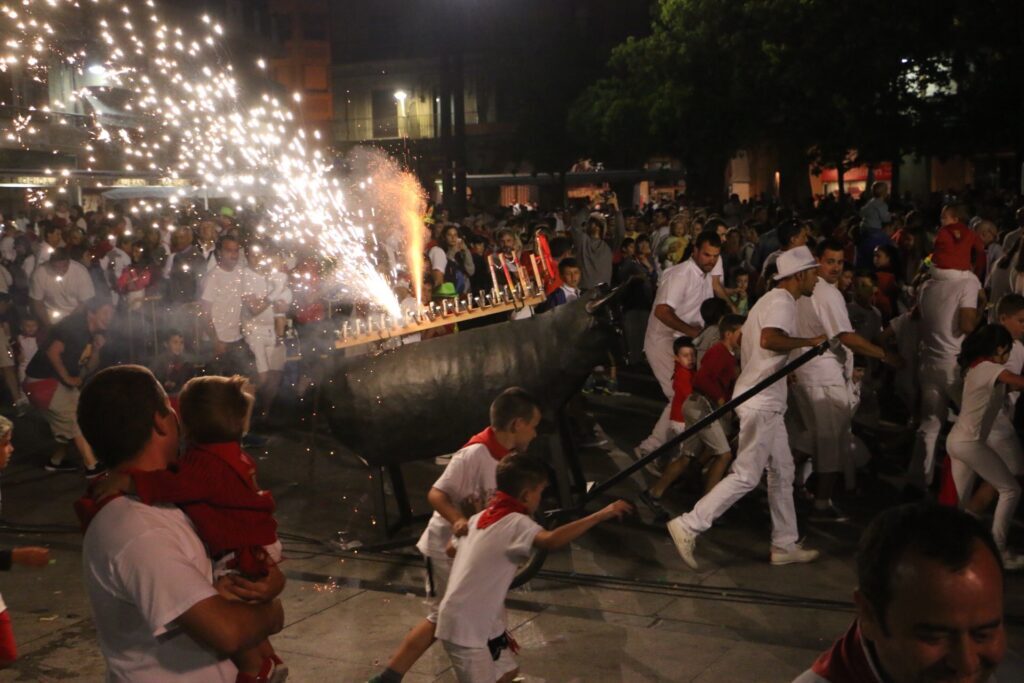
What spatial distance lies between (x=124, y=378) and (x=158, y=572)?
20.3 inches

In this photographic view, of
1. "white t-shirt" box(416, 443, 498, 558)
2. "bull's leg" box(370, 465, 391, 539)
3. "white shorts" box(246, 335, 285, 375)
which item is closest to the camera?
"white t-shirt" box(416, 443, 498, 558)

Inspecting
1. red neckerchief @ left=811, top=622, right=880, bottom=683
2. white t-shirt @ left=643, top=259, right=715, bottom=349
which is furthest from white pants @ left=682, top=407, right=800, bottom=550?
red neckerchief @ left=811, top=622, right=880, bottom=683

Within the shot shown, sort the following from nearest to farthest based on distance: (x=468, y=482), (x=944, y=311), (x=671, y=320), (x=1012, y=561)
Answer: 1. (x=468, y=482)
2. (x=1012, y=561)
3. (x=944, y=311)
4. (x=671, y=320)

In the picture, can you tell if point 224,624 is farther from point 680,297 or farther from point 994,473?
point 680,297

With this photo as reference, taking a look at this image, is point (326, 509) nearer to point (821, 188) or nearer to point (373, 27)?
point (821, 188)

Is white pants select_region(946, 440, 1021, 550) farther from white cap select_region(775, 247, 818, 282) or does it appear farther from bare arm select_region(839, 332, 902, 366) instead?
white cap select_region(775, 247, 818, 282)

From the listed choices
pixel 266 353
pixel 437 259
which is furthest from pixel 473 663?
pixel 437 259

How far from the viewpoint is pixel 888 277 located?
12.2 meters

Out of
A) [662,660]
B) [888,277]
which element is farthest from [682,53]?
[662,660]

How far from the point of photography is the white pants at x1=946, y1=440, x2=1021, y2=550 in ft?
22.4

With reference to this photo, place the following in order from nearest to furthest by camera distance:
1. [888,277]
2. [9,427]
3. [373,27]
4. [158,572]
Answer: [158,572] → [9,427] → [888,277] → [373,27]

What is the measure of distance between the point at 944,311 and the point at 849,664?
284 inches

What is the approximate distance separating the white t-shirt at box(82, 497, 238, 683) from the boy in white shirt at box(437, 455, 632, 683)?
1808mm

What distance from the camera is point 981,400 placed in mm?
6859
